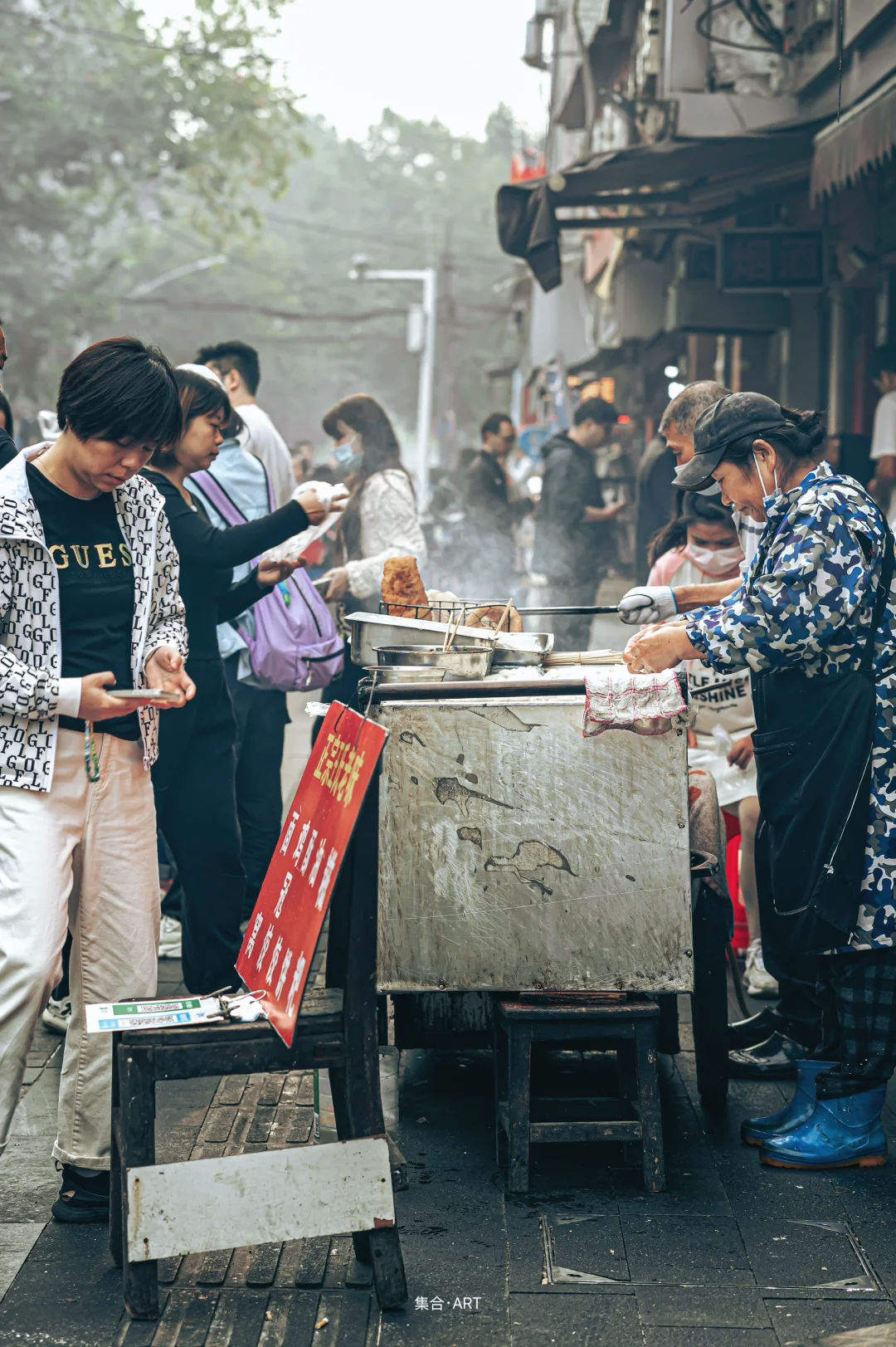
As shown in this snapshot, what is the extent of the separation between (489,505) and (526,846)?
7990mm

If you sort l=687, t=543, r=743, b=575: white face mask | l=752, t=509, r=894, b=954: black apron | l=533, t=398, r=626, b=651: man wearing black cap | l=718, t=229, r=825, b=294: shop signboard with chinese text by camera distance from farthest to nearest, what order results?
l=533, t=398, r=626, b=651: man wearing black cap
l=718, t=229, r=825, b=294: shop signboard with chinese text
l=687, t=543, r=743, b=575: white face mask
l=752, t=509, r=894, b=954: black apron

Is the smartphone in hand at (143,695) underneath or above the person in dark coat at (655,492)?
underneath

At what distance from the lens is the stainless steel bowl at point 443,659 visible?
3846 mm

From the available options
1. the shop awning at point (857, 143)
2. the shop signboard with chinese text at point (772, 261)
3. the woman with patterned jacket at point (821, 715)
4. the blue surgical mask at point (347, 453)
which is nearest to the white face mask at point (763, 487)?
the woman with patterned jacket at point (821, 715)

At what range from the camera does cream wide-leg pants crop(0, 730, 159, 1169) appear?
3.16 metres

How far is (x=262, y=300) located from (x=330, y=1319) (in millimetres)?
50606

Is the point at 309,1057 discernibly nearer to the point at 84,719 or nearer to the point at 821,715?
the point at 84,719

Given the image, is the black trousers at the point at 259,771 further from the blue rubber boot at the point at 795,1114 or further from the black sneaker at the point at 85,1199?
the blue rubber boot at the point at 795,1114

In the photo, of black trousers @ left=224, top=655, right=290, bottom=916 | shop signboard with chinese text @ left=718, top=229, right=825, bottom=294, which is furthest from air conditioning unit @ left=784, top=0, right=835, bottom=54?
black trousers @ left=224, top=655, right=290, bottom=916

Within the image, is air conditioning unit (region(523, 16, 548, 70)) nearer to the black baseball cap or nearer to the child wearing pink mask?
the child wearing pink mask

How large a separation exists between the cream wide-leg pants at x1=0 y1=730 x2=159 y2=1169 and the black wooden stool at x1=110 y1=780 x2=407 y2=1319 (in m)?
0.31

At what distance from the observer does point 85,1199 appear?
340cm

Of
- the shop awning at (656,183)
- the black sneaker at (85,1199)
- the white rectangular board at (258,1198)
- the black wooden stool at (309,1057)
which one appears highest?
the shop awning at (656,183)

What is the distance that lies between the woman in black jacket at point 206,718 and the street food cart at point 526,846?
2.93ft
